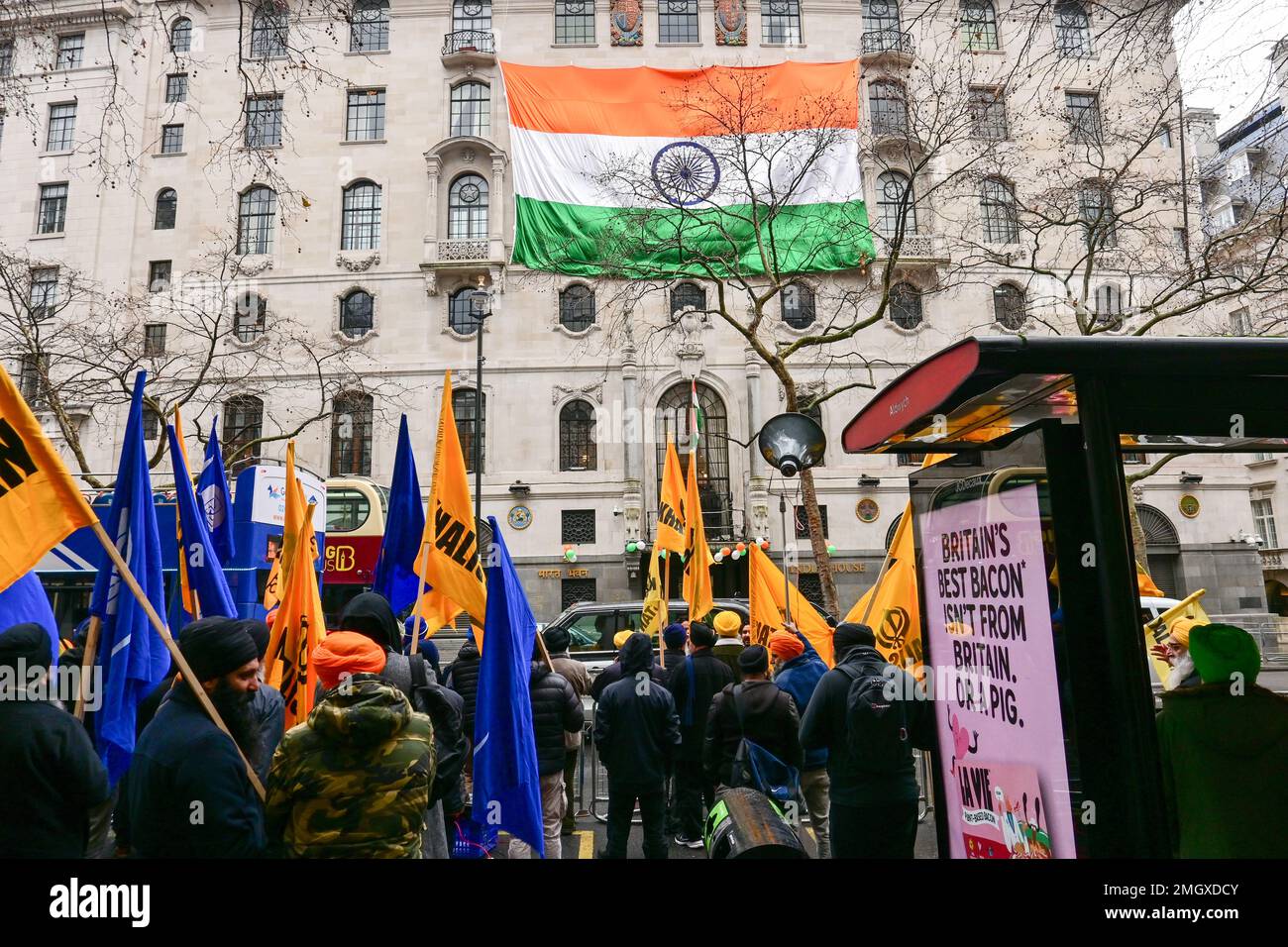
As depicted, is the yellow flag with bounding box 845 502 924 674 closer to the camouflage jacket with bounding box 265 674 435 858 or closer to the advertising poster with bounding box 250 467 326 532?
the camouflage jacket with bounding box 265 674 435 858

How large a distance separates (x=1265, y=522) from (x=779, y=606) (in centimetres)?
2734

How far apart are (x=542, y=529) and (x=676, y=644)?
752 inches

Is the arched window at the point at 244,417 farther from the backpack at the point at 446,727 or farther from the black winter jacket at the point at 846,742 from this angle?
the black winter jacket at the point at 846,742

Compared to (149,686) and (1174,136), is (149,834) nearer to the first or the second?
(149,686)

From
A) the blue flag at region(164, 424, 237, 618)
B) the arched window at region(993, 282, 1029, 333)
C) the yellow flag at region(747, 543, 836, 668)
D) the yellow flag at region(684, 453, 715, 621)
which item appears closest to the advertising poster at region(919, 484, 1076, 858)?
the yellow flag at region(747, 543, 836, 668)

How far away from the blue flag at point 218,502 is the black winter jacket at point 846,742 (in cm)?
617

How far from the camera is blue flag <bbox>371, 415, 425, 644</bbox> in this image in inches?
253

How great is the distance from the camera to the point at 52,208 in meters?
29.9

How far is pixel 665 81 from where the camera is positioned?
23734 mm

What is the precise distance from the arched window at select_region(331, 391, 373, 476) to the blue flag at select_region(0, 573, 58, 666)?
24174 millimetres

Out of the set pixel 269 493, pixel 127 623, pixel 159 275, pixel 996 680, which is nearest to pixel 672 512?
pixel 127 623

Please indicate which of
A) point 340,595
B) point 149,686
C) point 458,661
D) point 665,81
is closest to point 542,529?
point 340,595

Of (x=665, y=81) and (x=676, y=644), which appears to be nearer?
(x=676, y=644)

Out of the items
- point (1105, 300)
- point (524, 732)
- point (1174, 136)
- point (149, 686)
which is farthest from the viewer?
point (1105, 300)
